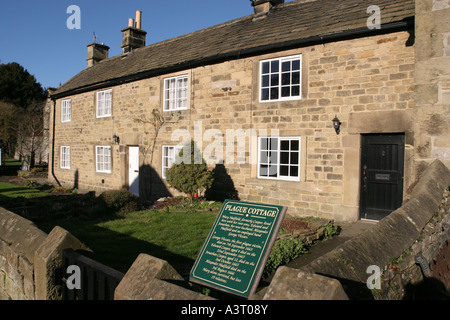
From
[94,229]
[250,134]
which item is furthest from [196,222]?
[250,134]

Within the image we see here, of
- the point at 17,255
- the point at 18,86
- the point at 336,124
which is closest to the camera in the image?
the point at 17,255

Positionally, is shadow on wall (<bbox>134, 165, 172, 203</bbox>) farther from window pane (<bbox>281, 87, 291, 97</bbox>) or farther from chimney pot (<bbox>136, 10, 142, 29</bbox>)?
chimney pot (<bbox>136, 10, 142, 29</bbox>)

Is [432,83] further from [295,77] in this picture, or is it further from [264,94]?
[264,94]

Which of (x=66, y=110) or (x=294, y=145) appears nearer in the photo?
(x=294, y=145)

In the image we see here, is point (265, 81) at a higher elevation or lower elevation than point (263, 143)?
higher

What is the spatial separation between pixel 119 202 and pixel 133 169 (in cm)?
467

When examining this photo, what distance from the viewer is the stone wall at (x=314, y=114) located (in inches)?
336

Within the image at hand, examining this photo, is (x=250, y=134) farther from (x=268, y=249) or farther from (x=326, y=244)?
(x=268, y=249)

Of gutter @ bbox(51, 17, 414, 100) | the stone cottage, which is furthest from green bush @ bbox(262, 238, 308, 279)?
gutter @ bbox(51, 17, 414, 100)

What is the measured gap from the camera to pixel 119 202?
36.0 ft

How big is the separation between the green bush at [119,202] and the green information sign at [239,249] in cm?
792

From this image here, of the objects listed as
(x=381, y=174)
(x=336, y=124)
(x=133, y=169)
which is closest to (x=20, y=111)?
(x=133, y=169)

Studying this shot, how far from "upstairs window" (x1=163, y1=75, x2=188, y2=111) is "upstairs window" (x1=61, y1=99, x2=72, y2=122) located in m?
8.55

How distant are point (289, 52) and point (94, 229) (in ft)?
24.7
